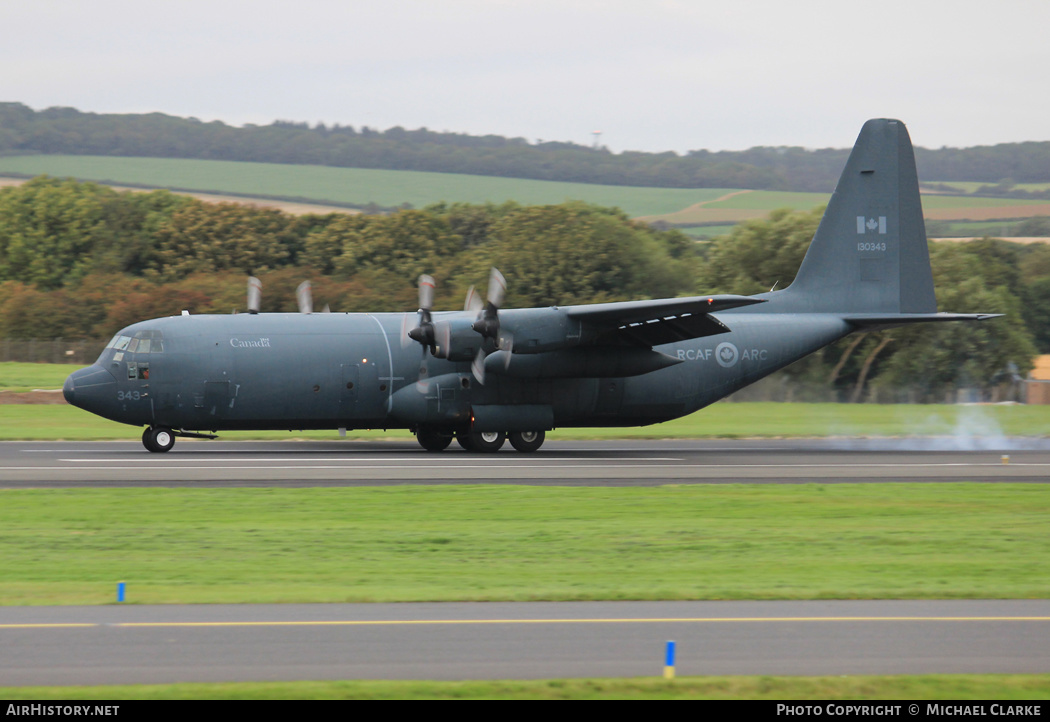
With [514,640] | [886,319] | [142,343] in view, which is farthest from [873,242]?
[514,640]

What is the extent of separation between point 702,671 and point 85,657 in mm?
4807

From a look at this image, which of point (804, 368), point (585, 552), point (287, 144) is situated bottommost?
point (804, 368)

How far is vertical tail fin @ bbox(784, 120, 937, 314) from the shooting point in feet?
101

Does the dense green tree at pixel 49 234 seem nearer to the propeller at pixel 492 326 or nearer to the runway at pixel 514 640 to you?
the propeller at pixel 492 326

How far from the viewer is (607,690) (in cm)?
781

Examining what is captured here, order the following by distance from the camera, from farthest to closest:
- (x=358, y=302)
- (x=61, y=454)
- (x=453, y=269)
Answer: (x=453, y=269) → (x=358, y=302) → (x=61, y=454)

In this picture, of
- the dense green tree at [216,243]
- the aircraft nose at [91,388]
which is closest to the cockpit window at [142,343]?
the aircraft nose at [91,388]

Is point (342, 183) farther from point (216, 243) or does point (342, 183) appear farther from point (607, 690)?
point (607, 690)

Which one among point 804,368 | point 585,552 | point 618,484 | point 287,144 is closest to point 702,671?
point 585,552

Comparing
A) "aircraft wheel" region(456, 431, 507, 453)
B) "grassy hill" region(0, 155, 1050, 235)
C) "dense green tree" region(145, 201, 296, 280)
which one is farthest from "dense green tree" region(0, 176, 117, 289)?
"aircraft wheel" region(456, 431, 507, 453)

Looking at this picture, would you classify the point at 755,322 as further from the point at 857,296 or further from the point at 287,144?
the point at 287,144

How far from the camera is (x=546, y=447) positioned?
1231 inches

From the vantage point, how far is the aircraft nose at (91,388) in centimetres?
2619

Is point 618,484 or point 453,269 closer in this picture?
point 618,484
